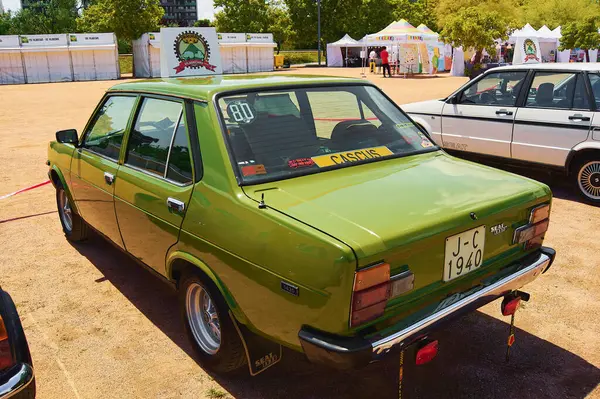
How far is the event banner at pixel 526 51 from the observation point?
25984mm

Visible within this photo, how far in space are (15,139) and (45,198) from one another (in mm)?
6280

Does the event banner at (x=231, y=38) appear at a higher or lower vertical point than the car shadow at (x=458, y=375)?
higher

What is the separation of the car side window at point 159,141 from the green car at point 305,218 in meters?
0.01

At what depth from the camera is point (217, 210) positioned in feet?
9.23

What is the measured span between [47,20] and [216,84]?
80.7 metres

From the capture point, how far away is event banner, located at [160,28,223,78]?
627 inches

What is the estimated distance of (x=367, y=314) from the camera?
92.5 inches

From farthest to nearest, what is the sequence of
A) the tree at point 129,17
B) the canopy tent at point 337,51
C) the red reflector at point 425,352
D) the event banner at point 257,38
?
the canopy tent at point 337,51 → the tree at point 129,17 → the event banner at point 257,38 → the red reflector at point 425,352

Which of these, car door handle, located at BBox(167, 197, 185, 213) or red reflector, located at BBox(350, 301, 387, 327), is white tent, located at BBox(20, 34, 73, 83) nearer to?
car door handle, located at BBox(167, 197, 185, 213)

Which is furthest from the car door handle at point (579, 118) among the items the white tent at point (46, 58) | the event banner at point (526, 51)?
the white tent at point (46, 58)

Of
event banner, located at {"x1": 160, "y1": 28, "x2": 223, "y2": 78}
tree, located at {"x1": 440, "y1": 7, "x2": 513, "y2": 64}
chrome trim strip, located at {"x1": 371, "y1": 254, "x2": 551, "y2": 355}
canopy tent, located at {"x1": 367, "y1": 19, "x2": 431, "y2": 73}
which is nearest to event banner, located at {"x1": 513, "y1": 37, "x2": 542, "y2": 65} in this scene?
tree, located at {"x1": 440, "y1": 7, "x2": 513, "y2": 64}

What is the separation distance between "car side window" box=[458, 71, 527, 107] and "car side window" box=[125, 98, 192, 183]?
5.17 meters

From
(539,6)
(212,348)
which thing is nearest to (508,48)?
(539,6)

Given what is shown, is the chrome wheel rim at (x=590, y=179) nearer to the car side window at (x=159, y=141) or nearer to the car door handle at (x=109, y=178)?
the car side window at (x=159, y=141)
